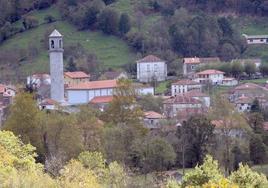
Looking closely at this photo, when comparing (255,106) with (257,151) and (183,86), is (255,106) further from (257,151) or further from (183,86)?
(183,86)

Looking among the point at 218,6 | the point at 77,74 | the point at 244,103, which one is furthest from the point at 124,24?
the point at 244,103

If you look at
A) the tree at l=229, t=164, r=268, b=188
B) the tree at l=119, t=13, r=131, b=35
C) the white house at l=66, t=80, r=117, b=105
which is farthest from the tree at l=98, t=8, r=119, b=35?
the tree at l=229, t=164, r=268, b=188

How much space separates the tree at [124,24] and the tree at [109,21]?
533 mm

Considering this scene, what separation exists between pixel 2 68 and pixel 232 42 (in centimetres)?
2365

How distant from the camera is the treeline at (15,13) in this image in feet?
292

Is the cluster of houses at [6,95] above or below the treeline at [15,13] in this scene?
below

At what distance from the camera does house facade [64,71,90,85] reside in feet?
241

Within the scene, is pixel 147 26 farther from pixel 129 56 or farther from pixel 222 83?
pixel 222 83

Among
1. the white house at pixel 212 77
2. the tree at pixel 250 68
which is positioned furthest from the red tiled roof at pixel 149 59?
the tree at pixel 250 68

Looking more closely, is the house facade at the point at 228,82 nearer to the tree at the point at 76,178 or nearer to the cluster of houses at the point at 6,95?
the cluster of houses at the point at 6,95

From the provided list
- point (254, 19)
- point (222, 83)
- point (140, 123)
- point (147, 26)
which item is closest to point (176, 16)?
point (147, 26)

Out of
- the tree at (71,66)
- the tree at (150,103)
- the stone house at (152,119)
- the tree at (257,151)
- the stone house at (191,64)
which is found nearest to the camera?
the tree at (257,151)

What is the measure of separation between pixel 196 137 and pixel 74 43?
148 feet

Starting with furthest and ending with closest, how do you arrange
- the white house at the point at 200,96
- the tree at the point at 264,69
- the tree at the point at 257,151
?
the tree at the point at 264,69, the white house at the point at 200,96, the tree at the point at 257,151
